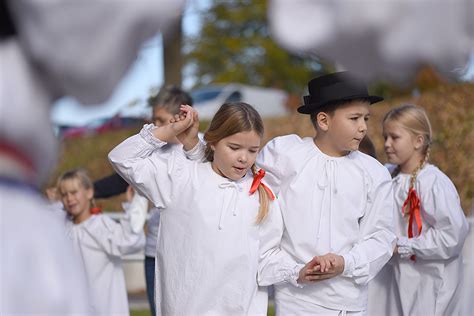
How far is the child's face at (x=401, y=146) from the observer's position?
6.14 metres

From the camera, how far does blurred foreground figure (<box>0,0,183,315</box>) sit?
5.00ft

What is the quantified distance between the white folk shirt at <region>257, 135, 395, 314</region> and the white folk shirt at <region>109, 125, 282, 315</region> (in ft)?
0.59

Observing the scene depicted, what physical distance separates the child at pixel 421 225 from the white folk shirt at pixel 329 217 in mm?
861

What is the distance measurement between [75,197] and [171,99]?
1.25 m

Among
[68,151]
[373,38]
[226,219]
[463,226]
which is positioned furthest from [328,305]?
[68,151]

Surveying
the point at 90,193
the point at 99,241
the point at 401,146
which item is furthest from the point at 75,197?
the point at 401,146

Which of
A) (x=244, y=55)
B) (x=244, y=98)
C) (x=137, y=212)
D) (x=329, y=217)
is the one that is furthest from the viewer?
(x=244, y=55)

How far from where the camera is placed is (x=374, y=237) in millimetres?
4949

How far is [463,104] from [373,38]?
13.2 meters

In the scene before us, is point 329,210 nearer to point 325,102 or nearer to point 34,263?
point 325,102

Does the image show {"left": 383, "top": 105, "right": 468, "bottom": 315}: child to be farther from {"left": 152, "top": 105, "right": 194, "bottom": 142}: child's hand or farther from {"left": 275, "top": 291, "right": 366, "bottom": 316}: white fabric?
{"left": 152, "top": 105, "right": 194, "bottom": 142}: child's hand

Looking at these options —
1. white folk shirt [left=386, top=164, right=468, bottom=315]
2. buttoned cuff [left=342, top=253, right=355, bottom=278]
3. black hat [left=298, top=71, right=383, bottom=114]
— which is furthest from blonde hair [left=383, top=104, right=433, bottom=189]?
buttoned cuff [left=342, top=253, right=355, bottom=278]

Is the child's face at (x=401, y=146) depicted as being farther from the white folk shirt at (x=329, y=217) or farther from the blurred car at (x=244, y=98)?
the blurred car at (x=244, y=98)

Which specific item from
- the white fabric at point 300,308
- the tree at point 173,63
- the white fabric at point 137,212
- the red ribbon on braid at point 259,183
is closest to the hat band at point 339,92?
the red ribbon on braid at point 259,183
